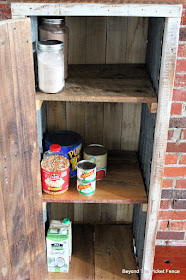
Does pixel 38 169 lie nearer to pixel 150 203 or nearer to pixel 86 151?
pixel 86 151

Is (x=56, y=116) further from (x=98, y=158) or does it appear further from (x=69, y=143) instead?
(x=98, y=158)

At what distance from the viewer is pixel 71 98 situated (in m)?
1.32

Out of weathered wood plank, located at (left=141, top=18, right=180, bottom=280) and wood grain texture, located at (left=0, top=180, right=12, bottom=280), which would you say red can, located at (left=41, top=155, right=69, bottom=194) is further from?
weathered wood plank, located at (left=141, top=18, right=180, bottom=280)

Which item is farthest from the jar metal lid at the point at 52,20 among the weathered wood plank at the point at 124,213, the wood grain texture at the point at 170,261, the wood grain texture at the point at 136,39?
the wood grain texture at the point at 170,261

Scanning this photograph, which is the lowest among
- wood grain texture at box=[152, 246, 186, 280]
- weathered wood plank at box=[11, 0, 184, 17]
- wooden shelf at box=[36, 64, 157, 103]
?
wood grain texture at box=[152, 246, 186, 280]

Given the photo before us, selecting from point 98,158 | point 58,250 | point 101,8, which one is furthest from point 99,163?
point 101,8

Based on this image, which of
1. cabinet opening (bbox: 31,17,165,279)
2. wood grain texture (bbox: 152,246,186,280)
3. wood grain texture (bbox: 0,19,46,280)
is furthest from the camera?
wood grain texture (bbox: 152,246,186,280)

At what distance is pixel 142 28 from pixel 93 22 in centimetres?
22

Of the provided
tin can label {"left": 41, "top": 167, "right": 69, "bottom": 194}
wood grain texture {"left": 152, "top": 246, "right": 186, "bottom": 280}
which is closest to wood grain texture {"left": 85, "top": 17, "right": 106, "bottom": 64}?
tin can label {"left": 41, "top": 167, "right": 69, "bottom": 194}

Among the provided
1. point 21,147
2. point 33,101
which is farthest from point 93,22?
point 21,147

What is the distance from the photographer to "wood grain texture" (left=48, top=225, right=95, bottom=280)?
176 cm

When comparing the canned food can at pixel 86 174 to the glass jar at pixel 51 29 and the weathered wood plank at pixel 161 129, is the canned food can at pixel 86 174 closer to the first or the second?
the weathered wood plank at pixel 161 129

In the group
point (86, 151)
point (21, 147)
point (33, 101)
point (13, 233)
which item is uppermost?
point (33, 101)

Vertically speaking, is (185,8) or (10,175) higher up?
(185,8)
